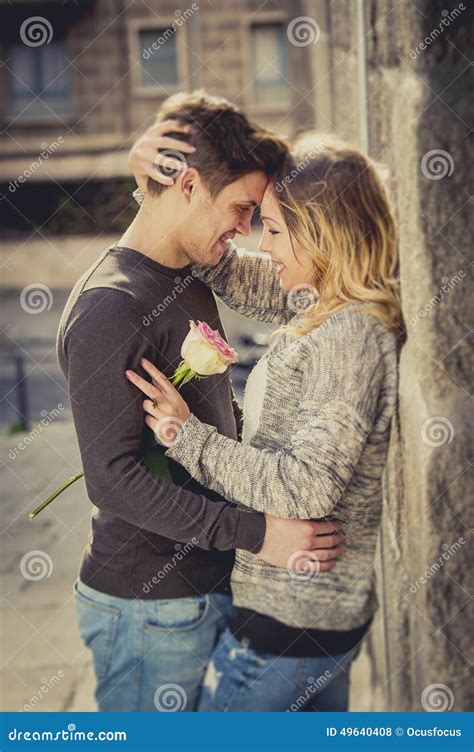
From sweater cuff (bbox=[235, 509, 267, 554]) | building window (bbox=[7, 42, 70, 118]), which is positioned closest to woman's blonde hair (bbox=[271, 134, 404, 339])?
sweater cuff (bbox=[235, 509, 267, 554])

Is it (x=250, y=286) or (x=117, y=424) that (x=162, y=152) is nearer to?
(x=250, y=286)

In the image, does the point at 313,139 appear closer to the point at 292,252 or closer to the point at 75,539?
the point at 292,252

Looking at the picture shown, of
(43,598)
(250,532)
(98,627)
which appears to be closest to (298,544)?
(250,532)

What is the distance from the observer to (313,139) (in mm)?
2117

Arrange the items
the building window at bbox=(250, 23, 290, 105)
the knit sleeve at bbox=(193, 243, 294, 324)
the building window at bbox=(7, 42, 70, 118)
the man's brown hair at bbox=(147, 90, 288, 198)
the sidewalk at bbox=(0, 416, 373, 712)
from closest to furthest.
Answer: the man's brown hair at bbox=(147, 90, 288, 198)
the knit sleeve at bbox=(193, 243, 294, 324)
the sidewalk at bbox=(0, 416, 373, 712)
the building window at bbox=(250, 23, 290, 105)
the building window at bbox=(7, 42, 70, 118)

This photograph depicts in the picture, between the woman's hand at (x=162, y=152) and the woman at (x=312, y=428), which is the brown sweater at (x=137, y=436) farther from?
the woman's hand at (x=162, y=152)

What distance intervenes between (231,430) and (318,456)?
342 mm

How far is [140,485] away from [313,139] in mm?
861

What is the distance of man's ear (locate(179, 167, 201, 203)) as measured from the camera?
2.01 metres

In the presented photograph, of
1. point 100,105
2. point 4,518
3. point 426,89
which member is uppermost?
point 426,89

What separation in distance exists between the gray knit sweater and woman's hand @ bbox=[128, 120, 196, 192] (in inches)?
10.5

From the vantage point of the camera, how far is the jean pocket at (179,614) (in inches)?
83.0

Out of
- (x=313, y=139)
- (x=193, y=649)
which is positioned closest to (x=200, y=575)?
(x=193, y=649)

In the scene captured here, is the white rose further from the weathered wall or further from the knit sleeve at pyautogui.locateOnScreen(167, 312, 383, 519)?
the weathered wall
